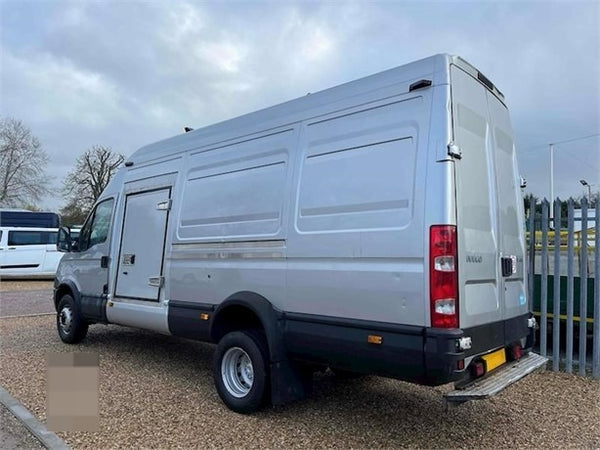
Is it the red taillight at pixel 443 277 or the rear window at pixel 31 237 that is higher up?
the rear window at pixel 31 237

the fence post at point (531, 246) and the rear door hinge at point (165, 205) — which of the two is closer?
the rear door hinge at point (165, 205)

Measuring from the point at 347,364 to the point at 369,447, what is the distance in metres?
0.70

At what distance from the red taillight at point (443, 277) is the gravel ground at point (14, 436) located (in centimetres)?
324

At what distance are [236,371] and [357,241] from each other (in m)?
1.99

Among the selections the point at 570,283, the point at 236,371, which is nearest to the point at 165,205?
the point at 236,371

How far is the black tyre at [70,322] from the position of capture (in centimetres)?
739

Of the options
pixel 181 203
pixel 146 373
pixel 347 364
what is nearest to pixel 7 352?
pixel 146 373

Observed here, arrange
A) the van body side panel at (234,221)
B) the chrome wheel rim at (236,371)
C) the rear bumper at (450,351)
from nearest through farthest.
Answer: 1. the rear bumper at (450,351)
2. the van body side panel at (234,221)
3. the chrome wheel rim at (236,371)

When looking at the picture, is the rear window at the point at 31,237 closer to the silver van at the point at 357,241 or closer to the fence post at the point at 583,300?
the silver van at the point at 357,241

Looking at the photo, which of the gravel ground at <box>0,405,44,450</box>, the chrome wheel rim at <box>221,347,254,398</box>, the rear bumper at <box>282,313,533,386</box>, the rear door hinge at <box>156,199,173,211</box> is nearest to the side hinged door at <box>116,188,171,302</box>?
the rear door hinge at <box>156,199,173,211</box>

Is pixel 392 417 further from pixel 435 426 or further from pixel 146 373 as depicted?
pixel 146 373

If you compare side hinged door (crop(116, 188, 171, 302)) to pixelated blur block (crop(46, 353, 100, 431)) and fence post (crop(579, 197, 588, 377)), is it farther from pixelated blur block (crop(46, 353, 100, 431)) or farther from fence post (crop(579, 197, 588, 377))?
fence post (crop(579, 197, 588, 377))

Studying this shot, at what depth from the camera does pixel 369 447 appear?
3926mm

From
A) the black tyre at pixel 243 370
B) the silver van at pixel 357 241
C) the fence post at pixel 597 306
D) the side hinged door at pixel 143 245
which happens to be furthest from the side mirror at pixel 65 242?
the fence post at pixel 597 306
